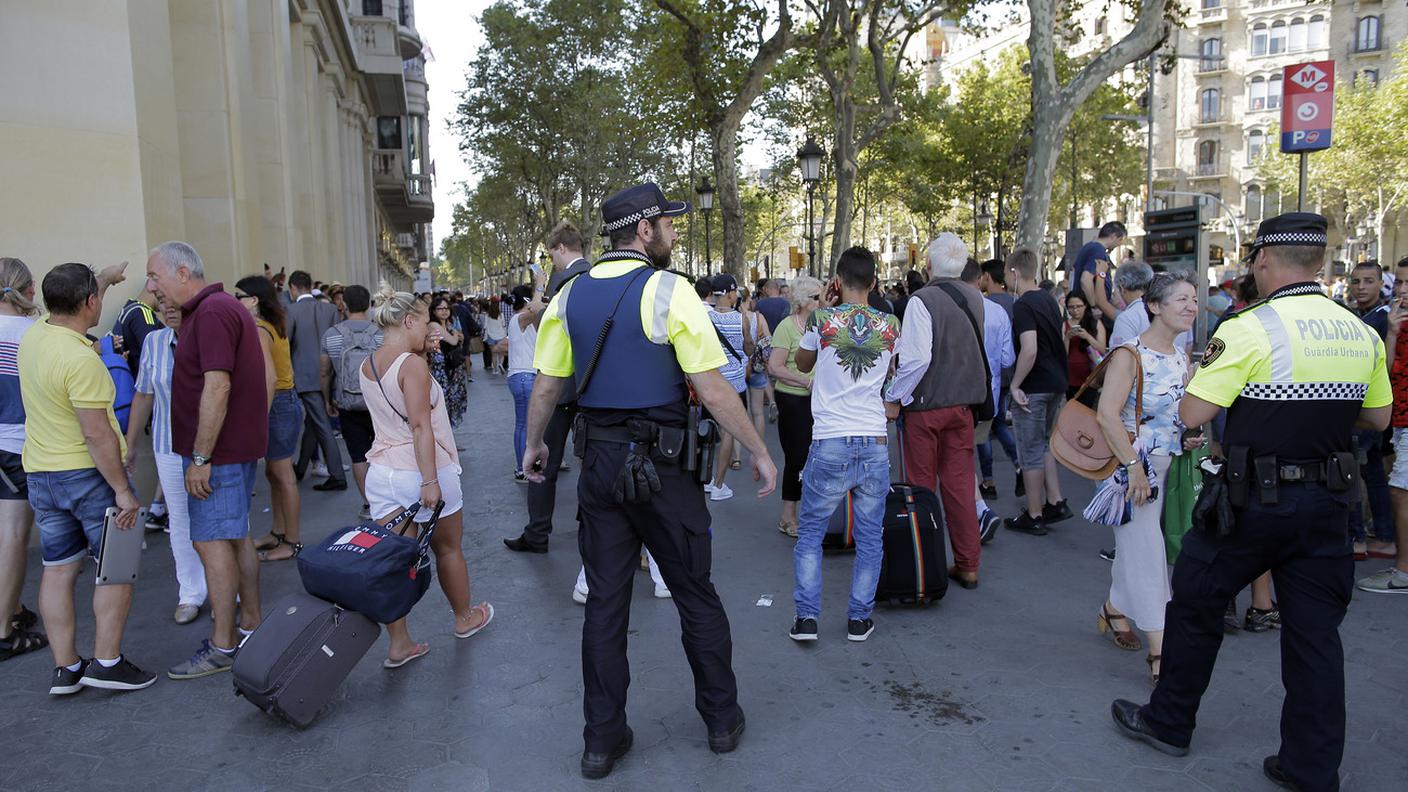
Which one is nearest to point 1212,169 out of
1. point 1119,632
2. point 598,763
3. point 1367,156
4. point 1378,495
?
point 1367,156

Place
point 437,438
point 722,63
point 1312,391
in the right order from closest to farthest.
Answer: point 1312,391
point 437,438
point 722,63

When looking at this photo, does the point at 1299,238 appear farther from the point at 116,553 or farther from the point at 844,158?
the point at 844,158

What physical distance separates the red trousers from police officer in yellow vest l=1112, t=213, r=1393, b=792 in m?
2.20

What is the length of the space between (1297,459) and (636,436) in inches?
90.7

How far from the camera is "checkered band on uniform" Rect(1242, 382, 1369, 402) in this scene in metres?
3.26

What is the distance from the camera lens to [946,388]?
18.2 ft

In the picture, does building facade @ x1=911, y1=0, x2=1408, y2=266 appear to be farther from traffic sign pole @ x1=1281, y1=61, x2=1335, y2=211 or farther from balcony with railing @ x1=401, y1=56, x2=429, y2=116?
traffic sign pole @ x1=1281, y1=61, x2=1335, y2=211

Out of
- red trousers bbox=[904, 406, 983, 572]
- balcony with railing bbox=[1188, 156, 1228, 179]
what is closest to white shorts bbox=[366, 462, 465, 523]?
red trousers bbox=[904, 406, 983, 572]

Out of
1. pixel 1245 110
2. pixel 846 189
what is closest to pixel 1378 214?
pixel 1245 110

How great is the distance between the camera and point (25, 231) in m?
7.28

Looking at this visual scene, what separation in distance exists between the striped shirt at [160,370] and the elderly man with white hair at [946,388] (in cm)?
386

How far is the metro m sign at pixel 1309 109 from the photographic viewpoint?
877 centimetres

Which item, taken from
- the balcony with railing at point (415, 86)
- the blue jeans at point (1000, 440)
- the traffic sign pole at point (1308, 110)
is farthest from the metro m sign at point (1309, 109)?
the balcony with railing at point (415, 86)

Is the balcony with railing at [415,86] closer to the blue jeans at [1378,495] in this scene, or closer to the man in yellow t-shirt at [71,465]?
the man in yellow t-shirt at [71,465]
